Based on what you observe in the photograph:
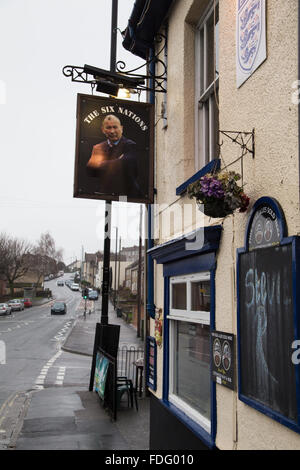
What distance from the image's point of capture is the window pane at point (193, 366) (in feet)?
17.0

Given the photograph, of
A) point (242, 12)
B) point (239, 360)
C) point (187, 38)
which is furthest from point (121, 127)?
point (239, 360)

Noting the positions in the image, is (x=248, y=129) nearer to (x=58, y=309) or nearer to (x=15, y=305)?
(x=58, y=309)

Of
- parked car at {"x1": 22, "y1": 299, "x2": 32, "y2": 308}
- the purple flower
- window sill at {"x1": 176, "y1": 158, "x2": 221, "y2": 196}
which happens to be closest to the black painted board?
the purple flower

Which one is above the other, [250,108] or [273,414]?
[250,108]

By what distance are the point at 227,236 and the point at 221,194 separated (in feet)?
2.88

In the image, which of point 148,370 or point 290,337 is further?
point 148,370

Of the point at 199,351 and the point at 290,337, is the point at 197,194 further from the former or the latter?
the point at 199,351

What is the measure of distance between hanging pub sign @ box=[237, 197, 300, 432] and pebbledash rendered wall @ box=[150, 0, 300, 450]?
12 centimetres

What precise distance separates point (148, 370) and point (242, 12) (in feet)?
17.4

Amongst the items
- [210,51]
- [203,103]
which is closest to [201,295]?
[203,103]

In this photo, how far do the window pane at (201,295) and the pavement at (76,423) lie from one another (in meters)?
3.59

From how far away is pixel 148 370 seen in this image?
7309mm

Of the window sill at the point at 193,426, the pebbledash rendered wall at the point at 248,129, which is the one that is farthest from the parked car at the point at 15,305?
the pebbledash rendered wall at the point at 248,129

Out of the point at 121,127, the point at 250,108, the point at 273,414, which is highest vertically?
the point at 121,127
